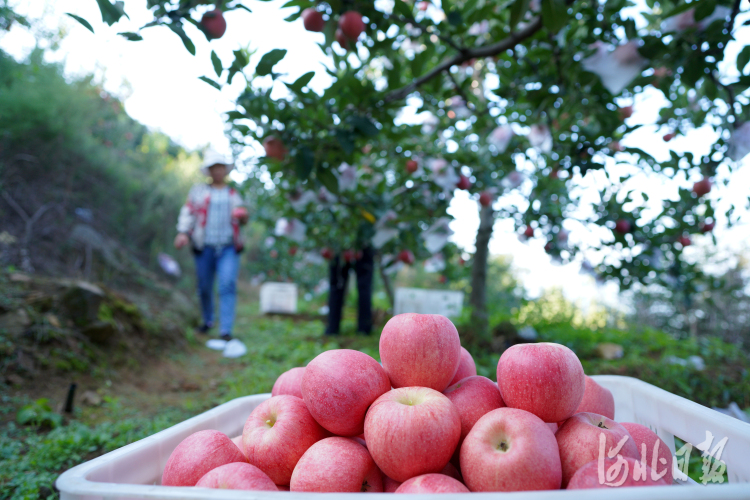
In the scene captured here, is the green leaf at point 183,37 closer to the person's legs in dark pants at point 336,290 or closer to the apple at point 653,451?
the apple at point 653,451

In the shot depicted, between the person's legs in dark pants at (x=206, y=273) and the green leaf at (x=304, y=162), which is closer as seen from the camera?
the green leaf at (x=304, y=162)

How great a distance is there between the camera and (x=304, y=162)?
6.00 ft

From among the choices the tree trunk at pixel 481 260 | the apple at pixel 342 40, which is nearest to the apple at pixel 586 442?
the apple at pixel 342 40

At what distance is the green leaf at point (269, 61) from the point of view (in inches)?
59.3

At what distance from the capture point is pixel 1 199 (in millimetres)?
3391

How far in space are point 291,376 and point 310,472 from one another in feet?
1.18

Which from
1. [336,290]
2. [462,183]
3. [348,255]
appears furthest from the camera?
[336,290]

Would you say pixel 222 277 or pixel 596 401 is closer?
pixel 596 401

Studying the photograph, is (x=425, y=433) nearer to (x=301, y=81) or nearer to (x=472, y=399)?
(x=472, y=399)

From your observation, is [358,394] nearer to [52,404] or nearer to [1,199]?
[52,404]

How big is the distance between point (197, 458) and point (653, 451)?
0.80 meters

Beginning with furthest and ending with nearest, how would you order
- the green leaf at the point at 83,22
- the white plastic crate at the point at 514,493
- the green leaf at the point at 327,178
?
the green leaf at the point at 327,178 < the green leaf at the point at 83,22 < the white plastic crate at the point at 514,493

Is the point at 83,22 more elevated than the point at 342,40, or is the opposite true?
the point at 342,40

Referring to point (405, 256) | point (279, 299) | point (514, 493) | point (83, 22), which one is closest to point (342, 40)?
point (83, 22)
